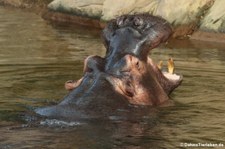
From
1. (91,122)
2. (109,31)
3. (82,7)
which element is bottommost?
(91,122)

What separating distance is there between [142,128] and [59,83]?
3.02 m

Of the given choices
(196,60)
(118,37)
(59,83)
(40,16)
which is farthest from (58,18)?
(118,37)

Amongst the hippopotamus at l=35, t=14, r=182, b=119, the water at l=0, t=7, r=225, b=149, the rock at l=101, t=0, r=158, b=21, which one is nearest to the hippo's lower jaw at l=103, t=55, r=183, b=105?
the hippopotamus at l=35, t=14, r=182, b=119

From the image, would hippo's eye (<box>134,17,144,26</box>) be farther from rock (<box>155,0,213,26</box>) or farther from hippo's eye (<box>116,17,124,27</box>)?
rock (<box>155,0,213,26</box>)

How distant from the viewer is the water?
482cm

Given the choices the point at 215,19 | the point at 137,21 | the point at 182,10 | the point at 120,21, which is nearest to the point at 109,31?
the point at 120,21

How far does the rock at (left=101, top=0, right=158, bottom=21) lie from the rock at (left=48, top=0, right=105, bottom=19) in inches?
20.0

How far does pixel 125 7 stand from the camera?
16594 mm

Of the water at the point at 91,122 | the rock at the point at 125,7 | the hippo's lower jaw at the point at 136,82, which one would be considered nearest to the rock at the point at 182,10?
the rock at the point at 125,7

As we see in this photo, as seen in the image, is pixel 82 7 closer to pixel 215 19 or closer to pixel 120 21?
pixel 215 19

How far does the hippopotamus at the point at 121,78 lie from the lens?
535 cm

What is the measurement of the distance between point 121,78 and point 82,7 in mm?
12614

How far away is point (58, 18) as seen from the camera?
19.5 m

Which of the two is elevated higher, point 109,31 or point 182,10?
point 182,10
